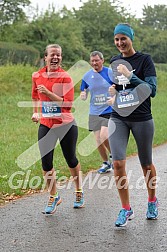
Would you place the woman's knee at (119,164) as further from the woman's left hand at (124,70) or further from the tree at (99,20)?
the tree at (99,20)

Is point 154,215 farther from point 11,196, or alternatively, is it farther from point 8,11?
point 8,11

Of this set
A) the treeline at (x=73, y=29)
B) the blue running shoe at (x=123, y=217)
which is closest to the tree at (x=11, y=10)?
the treeline at (x=73, y=29)

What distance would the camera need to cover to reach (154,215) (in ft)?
19.2

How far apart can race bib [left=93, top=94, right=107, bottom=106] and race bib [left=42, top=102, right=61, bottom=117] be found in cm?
302

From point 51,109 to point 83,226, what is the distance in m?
1.46

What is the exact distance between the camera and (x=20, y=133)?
13641 millimetres

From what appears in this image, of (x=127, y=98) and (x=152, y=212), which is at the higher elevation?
(x=127, y=98)

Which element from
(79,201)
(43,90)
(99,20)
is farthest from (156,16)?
(43,90)

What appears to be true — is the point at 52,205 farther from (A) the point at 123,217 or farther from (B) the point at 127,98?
(B) the point at 127,98

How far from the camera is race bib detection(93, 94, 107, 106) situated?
9117 millimetres

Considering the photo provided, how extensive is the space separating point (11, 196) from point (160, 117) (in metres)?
13.6

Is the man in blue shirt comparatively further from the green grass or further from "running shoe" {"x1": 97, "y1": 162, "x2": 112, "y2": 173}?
the green grass

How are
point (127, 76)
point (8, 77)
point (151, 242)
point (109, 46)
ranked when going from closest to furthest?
point (151, 242) < point (127, 76) < point (8, 77) < point (109, 46)

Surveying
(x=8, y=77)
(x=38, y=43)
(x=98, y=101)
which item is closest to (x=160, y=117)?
(x=8, y=77)
